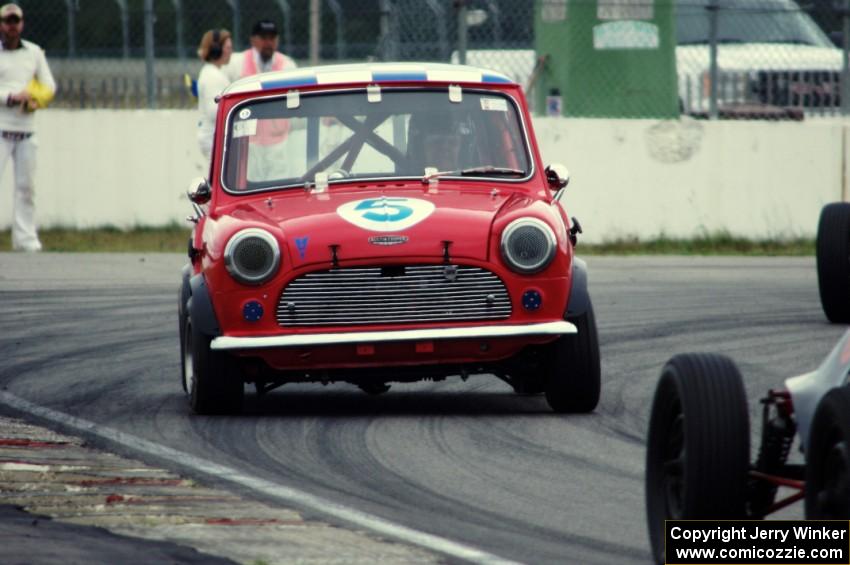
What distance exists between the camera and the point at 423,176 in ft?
28.6

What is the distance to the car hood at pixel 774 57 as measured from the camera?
1755cm

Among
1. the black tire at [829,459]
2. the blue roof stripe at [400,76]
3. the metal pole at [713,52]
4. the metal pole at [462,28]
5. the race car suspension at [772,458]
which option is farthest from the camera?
the metal pole at [462,28]

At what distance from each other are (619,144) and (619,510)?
11263 mm

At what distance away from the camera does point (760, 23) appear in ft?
58.4

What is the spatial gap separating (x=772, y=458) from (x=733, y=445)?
14.0 inches

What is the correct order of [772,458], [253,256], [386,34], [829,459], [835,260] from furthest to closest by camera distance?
1. [386,34]
2. [835,260]
3. [253,256]
4. [772,458]
5. [829,459]

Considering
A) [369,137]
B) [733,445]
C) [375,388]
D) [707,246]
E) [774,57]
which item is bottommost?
[707,246]

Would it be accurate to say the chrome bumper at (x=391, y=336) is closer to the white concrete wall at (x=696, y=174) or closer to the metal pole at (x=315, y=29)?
the white concrete wall at (x=696, y=174)

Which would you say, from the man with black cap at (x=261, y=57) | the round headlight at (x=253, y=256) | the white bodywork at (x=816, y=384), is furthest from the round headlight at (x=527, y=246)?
the man with black cap at (x=261, y=57)

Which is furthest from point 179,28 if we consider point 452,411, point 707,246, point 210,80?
point 452,411

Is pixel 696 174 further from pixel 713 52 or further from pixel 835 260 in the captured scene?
pixel 835 260

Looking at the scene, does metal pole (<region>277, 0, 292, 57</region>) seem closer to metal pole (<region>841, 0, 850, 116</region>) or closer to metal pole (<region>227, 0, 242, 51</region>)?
metal pole (<region>227, 0, 242, 51</region>)

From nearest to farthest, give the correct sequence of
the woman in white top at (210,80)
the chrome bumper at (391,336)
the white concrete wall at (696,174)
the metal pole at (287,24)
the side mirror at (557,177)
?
the chrome bumper at (391,336) < the side mirror at (557,177) < the woman in white top at (210,80) < the white concrete wall at (696,174) < the metal pole at (287,24)

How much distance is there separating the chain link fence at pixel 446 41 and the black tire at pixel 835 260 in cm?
620
